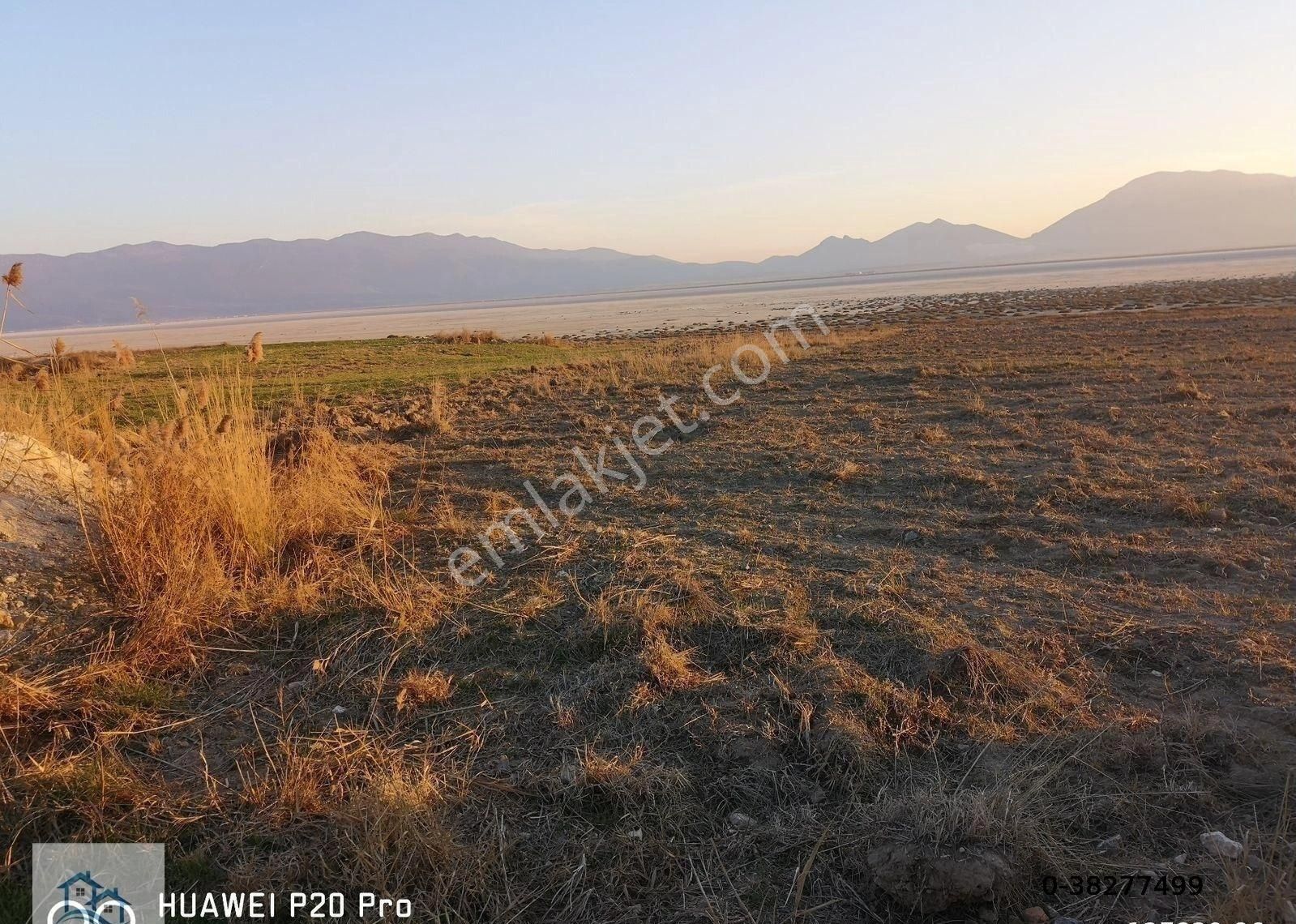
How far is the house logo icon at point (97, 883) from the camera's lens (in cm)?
225

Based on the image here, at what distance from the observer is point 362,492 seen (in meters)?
6.17

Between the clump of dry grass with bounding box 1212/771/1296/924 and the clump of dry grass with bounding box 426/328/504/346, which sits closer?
the clump of dry grass with bounding box 1212/771/1296/924

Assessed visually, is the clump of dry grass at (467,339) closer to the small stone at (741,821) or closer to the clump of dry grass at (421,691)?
the clump of dry grass at (421,691)

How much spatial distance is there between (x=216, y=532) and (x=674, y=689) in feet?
9.76

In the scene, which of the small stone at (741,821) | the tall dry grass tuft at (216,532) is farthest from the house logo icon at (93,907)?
the small stone at (741,821)

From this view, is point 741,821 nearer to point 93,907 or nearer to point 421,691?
point 421,691

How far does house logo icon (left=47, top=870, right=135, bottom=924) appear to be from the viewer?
224 cm

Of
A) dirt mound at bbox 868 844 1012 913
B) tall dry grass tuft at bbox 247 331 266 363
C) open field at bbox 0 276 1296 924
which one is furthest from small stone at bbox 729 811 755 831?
tall dry grass tuft at bbox 247 331 266 363

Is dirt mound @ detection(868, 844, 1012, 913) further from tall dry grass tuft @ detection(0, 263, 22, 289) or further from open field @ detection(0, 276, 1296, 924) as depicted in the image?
tall dry grass tuft @ detection(0, 263, 22, 289)

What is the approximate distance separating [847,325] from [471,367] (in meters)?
20.0

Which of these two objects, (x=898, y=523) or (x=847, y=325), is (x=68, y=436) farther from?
(x=847, y=325)

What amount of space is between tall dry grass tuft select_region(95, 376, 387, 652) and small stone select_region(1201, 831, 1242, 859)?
13.4 ft

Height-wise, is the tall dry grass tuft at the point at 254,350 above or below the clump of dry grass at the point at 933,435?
above

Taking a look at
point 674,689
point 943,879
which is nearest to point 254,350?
point 674,689
